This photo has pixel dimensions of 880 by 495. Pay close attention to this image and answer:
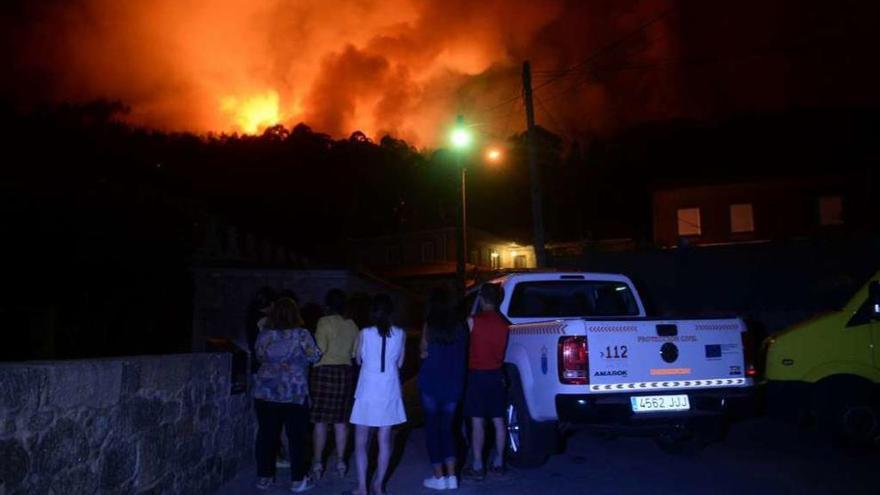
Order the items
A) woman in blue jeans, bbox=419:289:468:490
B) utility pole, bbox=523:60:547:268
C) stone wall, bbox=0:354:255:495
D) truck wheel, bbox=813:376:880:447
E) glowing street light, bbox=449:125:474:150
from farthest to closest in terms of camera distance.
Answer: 1. glowing street light, bbox=449:125:474:150
2. utility pole, bbox=523:60:547:268
3. truck wheel, bbox=813:376:880:447
4. woman in blue jeans, bbox=419:289:468:490
5. stone wall, bbox=0:354:255:495

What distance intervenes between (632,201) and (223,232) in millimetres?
30248

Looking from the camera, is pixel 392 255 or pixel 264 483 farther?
pixel 392 255

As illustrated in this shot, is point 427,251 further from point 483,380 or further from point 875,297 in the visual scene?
point 483,380

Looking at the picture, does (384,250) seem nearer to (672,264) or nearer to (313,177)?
(313,177)

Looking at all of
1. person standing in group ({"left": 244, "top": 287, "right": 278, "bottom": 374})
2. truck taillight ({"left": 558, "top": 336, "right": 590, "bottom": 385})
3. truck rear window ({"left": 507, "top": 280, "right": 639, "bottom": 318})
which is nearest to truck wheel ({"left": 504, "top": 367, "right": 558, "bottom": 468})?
truck taillight ({"left": 558, "top": 336, "right": 590, "bottom": 385})

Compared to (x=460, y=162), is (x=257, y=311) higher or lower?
lower

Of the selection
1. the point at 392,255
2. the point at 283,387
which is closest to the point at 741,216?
the point at 392,255

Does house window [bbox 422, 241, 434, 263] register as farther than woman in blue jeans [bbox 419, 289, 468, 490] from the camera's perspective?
Yes

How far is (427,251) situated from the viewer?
46.3 metres

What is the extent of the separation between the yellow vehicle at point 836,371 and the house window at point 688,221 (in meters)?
25.9

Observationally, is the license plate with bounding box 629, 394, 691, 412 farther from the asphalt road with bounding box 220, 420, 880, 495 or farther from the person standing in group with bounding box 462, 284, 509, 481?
the person standing in group with bounding box 462, 284, 509, 481

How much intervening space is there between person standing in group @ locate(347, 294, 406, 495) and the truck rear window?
2544 millimetres

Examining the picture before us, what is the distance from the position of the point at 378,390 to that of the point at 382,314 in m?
0.65

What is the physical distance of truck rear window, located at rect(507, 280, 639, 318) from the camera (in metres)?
8.42
